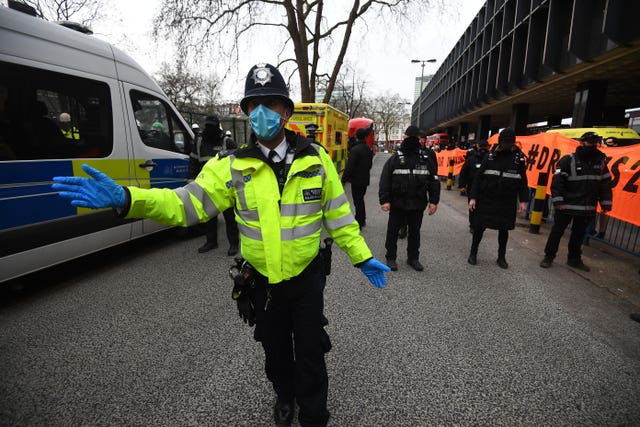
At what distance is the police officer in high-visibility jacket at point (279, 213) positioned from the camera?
1.61 metres

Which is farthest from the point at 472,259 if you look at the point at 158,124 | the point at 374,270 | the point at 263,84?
the point at 158,124

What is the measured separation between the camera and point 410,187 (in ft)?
14.9

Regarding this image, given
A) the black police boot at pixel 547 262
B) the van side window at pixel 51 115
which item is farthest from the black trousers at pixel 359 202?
Result: the van side window at pixel 51 115

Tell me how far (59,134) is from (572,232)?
6.73 m

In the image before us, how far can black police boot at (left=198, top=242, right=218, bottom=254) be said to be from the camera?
5.27 metres

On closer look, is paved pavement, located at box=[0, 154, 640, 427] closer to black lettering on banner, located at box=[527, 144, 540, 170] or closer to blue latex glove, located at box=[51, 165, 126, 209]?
blue latex glove, located at box=[51, 165, 126, 209]

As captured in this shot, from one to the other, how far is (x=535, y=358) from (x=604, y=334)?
3.14 feet

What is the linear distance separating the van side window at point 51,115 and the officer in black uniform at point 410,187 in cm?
373

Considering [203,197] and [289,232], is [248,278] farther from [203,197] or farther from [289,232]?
[203,197]

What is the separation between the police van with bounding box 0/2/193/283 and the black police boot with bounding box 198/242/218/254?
870mm

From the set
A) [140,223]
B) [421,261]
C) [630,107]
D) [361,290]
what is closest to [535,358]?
[361,290]

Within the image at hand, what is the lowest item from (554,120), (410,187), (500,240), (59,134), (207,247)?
(207,247)

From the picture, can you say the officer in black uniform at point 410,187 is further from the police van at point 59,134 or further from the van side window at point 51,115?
the van side window at point 51,115

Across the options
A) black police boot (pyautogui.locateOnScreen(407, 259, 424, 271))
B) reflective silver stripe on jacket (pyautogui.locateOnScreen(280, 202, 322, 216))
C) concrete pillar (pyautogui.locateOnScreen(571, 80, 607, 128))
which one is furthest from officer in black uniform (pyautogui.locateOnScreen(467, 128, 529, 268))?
concrete pillar (pyautogui.locateOnScreen(571, 80, 607, 128))
